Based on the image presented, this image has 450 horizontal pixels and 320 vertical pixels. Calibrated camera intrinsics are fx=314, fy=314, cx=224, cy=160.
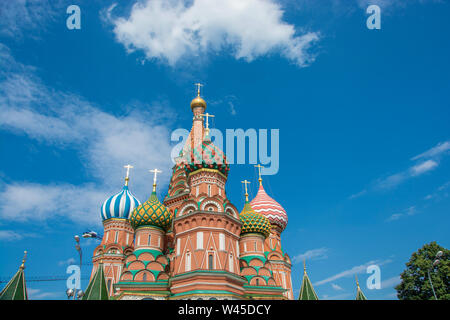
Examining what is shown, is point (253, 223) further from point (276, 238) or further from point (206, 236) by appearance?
point (276, 238)

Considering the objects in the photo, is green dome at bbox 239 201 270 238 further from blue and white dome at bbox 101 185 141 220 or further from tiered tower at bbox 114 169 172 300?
blue and white dome at bbox 101 185 141 220

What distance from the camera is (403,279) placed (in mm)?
26969

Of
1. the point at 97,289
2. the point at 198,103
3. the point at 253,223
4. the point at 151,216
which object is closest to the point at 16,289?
the point at 97,289

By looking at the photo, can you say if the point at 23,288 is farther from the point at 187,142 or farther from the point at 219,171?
the point at 187,142

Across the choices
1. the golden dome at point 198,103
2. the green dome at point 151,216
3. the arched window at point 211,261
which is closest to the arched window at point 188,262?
the arched window at point 211,261

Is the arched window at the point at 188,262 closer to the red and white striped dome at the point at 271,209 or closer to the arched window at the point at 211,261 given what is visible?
the arched window at the point at 211,261

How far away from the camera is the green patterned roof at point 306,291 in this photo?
19680 millimetres

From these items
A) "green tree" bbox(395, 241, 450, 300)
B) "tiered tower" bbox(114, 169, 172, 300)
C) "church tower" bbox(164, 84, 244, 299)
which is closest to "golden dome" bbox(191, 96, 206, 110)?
"church tower" bbox(164, 84, 244, 299)

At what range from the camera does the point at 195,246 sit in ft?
71.9

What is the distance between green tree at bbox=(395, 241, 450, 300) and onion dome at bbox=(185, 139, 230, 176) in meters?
17.9

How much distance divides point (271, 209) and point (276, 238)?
322 centimetres
